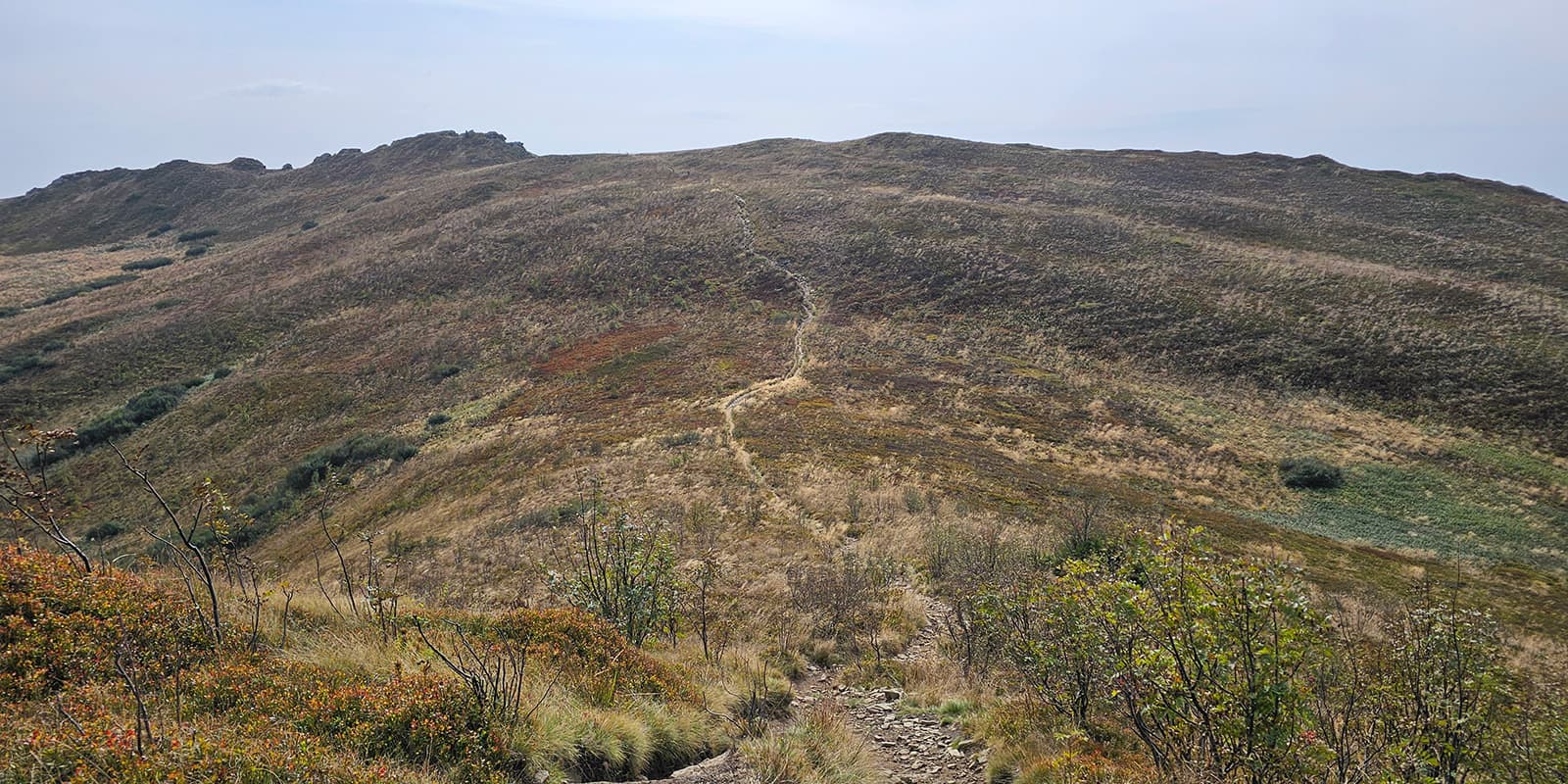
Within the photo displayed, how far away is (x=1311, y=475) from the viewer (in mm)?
24359

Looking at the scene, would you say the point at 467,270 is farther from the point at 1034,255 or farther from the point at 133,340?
the point at 1034,255

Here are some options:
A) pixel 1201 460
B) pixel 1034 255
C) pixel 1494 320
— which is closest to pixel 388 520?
pixel 1201 460

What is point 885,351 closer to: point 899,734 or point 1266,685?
point 899,734

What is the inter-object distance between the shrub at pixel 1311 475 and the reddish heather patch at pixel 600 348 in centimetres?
3097

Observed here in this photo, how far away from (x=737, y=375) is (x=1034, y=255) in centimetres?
2916

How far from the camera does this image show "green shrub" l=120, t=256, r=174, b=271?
6744cm

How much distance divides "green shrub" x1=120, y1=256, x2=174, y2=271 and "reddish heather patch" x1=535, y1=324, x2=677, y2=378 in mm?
58484

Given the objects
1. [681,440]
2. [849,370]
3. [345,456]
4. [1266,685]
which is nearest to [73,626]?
[1266,685]

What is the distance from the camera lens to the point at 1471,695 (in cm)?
541

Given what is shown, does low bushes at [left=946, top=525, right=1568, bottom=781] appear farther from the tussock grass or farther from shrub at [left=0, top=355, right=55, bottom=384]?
shrub at [left=0, top=355, right=55, bottom=384]

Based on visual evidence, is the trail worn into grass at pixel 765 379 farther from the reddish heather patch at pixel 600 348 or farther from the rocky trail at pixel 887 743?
the rocky trail at pixel 887 743

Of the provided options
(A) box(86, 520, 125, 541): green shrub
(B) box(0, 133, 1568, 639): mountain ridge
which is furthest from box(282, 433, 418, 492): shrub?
(A) box(86, 520, 125, 541): green shrub

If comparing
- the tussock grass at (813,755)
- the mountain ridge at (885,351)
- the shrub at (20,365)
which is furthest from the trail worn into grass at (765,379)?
the shrub at (20,365)

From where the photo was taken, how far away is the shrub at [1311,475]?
24109 mm
